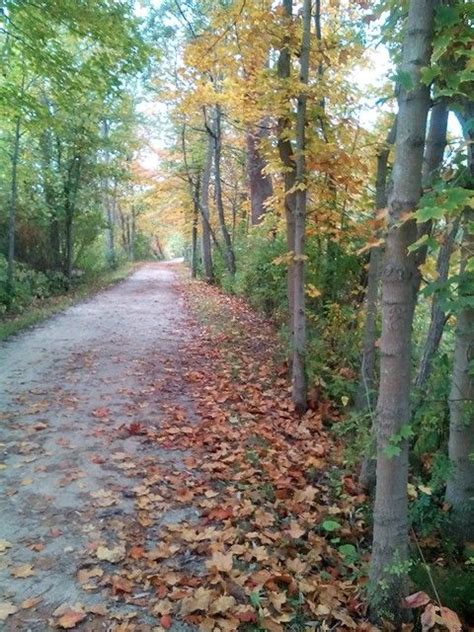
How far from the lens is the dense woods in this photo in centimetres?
266

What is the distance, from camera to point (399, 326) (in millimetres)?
2727

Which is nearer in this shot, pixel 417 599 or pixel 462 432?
pixel 417 599

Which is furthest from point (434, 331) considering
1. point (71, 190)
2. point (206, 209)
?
point (206, 209)

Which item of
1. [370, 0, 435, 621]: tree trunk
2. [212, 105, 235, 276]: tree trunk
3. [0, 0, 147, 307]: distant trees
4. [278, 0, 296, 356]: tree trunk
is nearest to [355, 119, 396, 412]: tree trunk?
[278, 0, 296, 356]: tree trunk

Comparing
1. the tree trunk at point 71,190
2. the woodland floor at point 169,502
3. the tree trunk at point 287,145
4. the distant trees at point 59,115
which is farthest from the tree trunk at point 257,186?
the woodland floor at point 169,502

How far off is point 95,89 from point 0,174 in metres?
5.49

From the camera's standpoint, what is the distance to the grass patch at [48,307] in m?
9.76

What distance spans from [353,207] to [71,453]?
5277mm

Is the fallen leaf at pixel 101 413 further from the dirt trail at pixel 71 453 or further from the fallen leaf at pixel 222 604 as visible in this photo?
the fallen leaf at pixel 222 604

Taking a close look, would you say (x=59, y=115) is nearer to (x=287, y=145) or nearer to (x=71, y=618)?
A: (x=287, y=145)

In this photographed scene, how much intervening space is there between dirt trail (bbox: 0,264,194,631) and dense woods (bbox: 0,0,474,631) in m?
1.61

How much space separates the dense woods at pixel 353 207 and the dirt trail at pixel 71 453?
161 cm

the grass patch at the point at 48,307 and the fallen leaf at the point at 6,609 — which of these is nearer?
the fallen leaf at the point at 6,609

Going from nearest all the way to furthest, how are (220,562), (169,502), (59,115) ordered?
(220,562)
(169,502)
(59,115)
